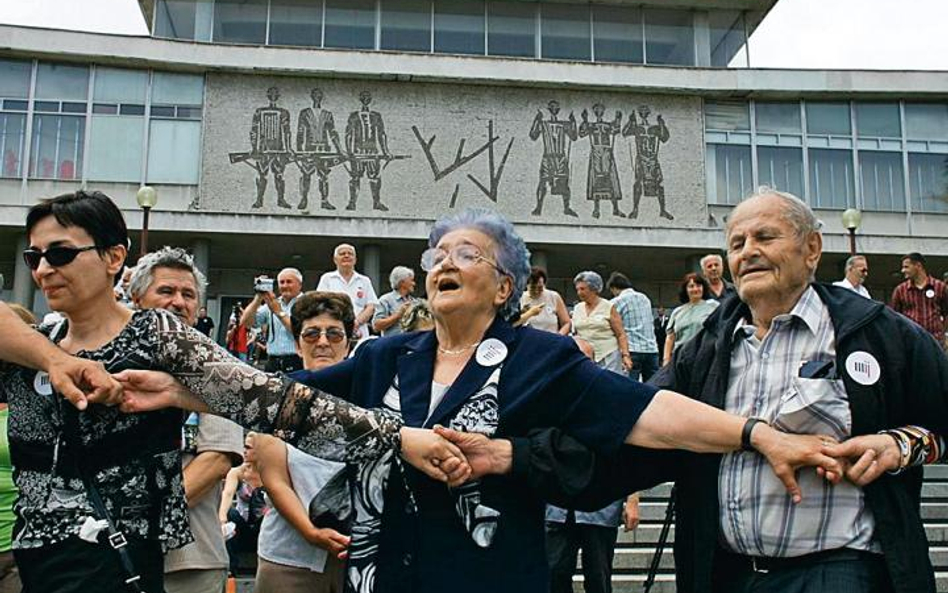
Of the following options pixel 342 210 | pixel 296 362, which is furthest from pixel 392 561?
pixel 342 210

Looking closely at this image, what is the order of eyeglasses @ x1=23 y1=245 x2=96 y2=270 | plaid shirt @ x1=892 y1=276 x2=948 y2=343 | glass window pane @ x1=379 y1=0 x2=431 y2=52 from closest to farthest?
eyeglasses @ x1=23 y1=245 x2=96 y2=270, plaid shirt @ x1=892 y1=276 x2=948 y2=343, glass window pane @ x1=379 y1=0 x2=431 y2=52

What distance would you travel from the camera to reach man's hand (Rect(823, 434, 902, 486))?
2.94m

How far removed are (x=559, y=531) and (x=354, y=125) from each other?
2041cm

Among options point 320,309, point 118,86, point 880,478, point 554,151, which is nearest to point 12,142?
point 118,86

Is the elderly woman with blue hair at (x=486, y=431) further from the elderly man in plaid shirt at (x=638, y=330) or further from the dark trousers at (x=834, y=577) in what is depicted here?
the elderly man in plaid shirt at (x=638, y=330)

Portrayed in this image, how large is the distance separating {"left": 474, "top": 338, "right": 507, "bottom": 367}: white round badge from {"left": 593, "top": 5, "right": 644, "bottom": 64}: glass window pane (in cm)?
2544

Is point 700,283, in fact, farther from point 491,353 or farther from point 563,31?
point 563,31

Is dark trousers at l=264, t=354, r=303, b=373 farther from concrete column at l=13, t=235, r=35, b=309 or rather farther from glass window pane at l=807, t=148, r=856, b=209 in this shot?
glass window pane at l=807, t=148, r=856, b=209

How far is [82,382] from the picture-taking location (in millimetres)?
2600

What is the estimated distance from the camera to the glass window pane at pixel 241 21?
26.2m

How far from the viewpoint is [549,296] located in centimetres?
1106

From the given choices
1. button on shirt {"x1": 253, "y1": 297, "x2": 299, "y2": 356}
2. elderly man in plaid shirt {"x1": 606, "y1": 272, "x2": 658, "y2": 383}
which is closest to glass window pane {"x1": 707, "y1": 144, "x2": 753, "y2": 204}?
elderly man in plaid shirt {"x1": 606, "y1": 272, "x2": 658, "y2": 383}

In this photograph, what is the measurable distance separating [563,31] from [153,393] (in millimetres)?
26181

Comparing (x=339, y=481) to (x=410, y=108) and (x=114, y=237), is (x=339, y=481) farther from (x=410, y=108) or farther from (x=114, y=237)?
(x=410, y=108)
